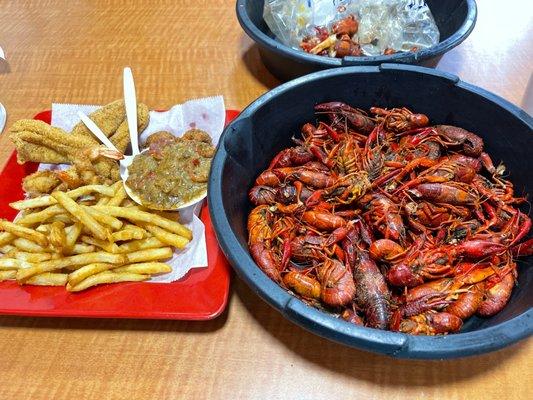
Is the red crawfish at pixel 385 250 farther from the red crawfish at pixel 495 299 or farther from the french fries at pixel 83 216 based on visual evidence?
the french fries at pixel 83 216

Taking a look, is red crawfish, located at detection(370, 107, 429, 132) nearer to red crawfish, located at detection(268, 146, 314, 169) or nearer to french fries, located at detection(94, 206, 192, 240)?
red crawfish, located at detection(268, 146, 314, 169)

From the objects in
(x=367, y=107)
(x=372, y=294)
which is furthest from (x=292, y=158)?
(x=372, y=294)

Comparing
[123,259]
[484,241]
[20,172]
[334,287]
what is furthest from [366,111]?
[20,172]

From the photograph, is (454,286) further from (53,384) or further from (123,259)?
(53,384)

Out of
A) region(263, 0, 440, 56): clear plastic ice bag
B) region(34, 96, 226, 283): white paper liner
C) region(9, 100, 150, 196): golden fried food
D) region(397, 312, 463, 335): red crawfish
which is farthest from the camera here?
region(263, 0, 440, 56): clear plastic ice bag

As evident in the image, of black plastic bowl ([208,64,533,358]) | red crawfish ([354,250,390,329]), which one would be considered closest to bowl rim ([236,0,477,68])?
black plastic bowl ([208,64,533,358])
